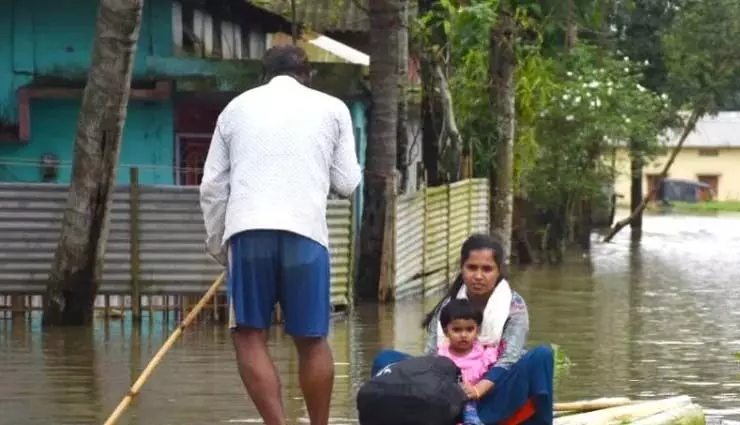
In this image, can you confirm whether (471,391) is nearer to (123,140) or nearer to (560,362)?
(560,362)

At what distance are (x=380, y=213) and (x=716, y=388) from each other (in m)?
7.88

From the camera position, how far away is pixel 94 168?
1504 centimetres

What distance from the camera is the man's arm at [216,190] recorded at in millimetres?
8281

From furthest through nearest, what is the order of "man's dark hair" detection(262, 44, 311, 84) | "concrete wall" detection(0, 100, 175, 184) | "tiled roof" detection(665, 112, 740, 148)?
"tiled roof" detection(665, 112, 740, 148)
"concrete wall" detection(0, 100, 175, 184)
"man's dark hair" detection(262, 44, 311, 84)

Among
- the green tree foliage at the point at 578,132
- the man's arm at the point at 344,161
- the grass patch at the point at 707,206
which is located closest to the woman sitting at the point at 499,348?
the man's arm at the point at 344,161

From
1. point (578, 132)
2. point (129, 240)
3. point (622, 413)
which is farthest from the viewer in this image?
point (578, 132)

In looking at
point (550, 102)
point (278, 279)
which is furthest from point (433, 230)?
point (278, 279)

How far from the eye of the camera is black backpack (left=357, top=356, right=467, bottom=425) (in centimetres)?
773

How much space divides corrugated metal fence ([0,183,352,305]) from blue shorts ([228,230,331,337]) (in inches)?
312

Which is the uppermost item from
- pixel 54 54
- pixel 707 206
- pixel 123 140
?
pixel 54 54

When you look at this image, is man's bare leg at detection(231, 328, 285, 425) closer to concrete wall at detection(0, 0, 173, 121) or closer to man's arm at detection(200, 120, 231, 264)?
man's arm at detection(200, 120, 231, 264)

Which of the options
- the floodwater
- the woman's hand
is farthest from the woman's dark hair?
the floodwater

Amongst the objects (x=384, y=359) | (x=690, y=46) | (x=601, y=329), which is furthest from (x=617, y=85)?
(x=384, y=359)

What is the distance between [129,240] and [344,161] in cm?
812
